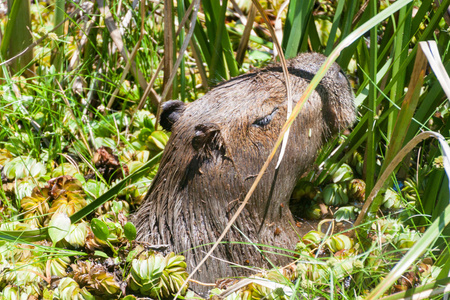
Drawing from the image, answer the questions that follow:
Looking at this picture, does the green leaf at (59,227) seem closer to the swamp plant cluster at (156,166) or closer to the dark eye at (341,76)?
the swamp plant cluster at (156,166)

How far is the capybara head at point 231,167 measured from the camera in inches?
92.3

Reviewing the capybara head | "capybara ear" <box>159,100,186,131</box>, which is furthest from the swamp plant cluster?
"capybara ear" <box>159,100,186,131</box>

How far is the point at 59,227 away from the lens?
235cm

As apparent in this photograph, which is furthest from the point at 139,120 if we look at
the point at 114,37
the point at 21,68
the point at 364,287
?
the point at 364,287

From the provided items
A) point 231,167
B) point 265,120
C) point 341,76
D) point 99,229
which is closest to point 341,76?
point 341,76

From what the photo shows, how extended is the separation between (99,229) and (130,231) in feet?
0.44

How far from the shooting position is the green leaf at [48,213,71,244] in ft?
7.55

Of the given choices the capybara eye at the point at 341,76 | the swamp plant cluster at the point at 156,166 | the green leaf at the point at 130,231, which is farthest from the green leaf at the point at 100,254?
the capybara eye at the point at 341,76

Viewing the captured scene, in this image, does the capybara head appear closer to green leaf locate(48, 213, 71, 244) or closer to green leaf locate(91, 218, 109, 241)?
green leaf locate(91, 218, 109, 241)

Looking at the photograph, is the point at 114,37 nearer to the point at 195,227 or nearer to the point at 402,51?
the point at 195,227

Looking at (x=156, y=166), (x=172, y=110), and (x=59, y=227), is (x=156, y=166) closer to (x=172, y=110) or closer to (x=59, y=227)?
(x=172, y=110)

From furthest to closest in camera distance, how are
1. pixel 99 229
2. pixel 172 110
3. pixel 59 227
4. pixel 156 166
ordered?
pixel 156 166 < pixel 172 110 < pixel 59 227 < pixel 99 229

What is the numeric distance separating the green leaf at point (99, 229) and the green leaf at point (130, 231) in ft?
0.28

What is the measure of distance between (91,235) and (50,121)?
127 cm
